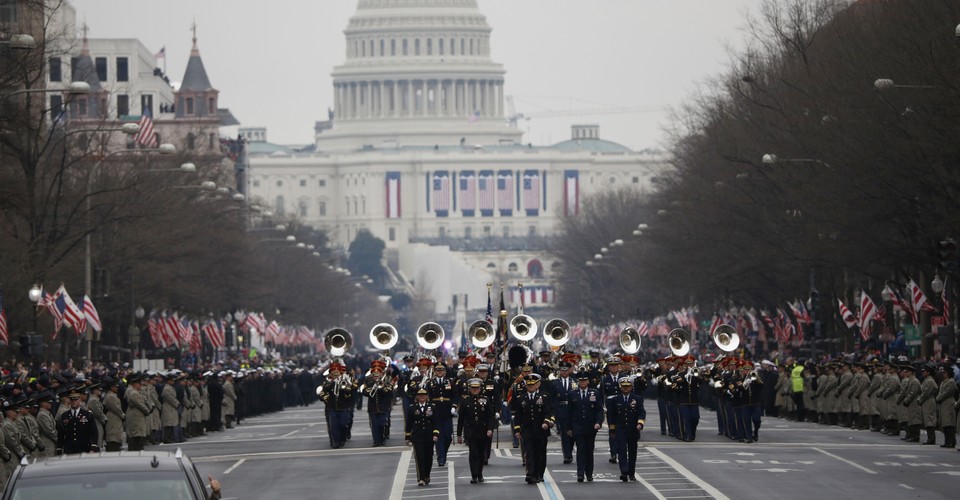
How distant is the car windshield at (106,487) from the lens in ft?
57.1

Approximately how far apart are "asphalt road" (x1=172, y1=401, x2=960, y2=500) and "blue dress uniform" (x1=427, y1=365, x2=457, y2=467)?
328 mm

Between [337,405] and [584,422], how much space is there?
1096cm

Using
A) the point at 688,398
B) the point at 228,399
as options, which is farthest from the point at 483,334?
the point at 228,399

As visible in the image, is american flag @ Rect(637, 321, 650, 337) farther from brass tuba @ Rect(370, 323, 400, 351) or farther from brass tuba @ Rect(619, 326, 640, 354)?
brass tuba @ Rect(370, 323, 400, 351)

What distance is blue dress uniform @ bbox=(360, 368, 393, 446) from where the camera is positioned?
4156 cm

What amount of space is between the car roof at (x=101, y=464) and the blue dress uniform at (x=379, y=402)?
75.3ft

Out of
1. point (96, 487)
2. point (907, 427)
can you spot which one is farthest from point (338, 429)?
point (96, 487)

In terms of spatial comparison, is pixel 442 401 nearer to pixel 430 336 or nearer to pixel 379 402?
pixel 430 336

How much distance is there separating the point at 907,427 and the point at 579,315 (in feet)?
365

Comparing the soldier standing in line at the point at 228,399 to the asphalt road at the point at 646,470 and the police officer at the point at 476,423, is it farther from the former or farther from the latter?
the police officer at the point at 476,423

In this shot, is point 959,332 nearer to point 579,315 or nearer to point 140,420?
point 140,420

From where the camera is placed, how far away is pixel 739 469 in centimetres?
3422

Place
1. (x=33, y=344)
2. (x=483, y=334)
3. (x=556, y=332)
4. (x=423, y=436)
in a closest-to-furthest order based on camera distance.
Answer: (x=423, y=436)
(x=483, y=334)
(x=556, y=332)
(x=33, y=344)

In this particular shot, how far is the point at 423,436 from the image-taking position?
32344mm
